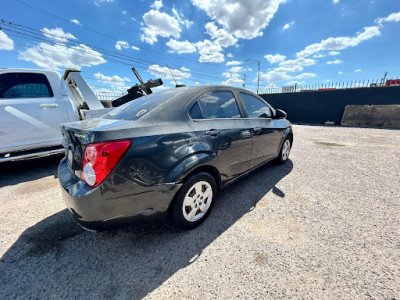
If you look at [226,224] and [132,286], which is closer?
[132,286]

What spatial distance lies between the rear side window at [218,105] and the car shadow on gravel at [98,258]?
1316mm

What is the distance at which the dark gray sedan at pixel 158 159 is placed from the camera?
1.47 m

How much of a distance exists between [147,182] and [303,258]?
1.63 m

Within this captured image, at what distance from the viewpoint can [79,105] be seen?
457 cm

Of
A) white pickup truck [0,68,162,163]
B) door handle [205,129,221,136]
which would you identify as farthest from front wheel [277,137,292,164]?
white pickup truck [0,68,162,163]

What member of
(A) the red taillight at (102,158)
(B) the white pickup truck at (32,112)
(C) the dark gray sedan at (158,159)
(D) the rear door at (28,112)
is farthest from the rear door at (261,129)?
(D) the rear door at (28,112)

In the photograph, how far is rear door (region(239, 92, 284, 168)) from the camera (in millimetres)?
2844

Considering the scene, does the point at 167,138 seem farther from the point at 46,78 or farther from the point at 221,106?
the point at 46,78

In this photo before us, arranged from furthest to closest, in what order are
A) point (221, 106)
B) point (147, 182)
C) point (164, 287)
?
point (221, 106) < point (147, 182) < point (164, 287)

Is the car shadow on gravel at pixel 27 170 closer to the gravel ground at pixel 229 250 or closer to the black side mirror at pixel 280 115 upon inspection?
the gravel ground at pixel 229 250

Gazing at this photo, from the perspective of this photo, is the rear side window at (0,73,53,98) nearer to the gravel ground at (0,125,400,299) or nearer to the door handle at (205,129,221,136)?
the gravel ground at (0,125,400,299)

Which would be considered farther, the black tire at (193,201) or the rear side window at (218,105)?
the rear side window at (218,105)

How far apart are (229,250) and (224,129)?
53.4 inches

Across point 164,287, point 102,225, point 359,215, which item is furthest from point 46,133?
point 359,215
